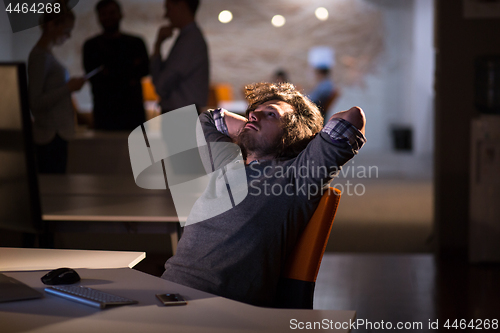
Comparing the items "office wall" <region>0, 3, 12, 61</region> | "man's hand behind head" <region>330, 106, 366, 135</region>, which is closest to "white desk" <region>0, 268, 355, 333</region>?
"man's hand behind head" <region>330, 106, 366, 135</region>

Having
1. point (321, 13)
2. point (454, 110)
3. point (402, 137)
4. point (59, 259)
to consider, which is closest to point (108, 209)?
point (59, 259)

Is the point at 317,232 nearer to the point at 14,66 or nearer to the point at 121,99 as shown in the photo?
the point at 14,66

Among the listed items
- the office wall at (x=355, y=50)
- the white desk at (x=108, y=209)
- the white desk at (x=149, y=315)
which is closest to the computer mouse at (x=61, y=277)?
the white desk at (x=149, y=315)

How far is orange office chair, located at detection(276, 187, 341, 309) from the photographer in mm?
1332

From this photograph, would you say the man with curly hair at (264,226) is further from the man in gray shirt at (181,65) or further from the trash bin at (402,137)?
the trash bin at (402,137)

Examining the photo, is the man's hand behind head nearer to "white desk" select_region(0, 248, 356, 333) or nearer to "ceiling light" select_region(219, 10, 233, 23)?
"white desk" select_region(0, 248, 356, 333)

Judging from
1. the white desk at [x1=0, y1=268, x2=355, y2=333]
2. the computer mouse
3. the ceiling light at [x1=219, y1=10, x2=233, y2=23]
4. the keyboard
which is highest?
the ceiling light at [x1=219, y1=10, x2=233, y2=23]

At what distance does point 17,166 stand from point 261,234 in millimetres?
623

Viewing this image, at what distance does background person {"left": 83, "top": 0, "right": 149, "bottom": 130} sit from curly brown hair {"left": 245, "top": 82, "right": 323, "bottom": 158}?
6.93 ft

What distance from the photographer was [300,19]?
576cm

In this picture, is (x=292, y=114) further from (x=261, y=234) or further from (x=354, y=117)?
(x=261, y=234)

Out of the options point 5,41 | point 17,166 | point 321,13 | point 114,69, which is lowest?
point 17,166

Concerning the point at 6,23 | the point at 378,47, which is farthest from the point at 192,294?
the point at 378,47

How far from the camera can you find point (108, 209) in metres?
2.05
